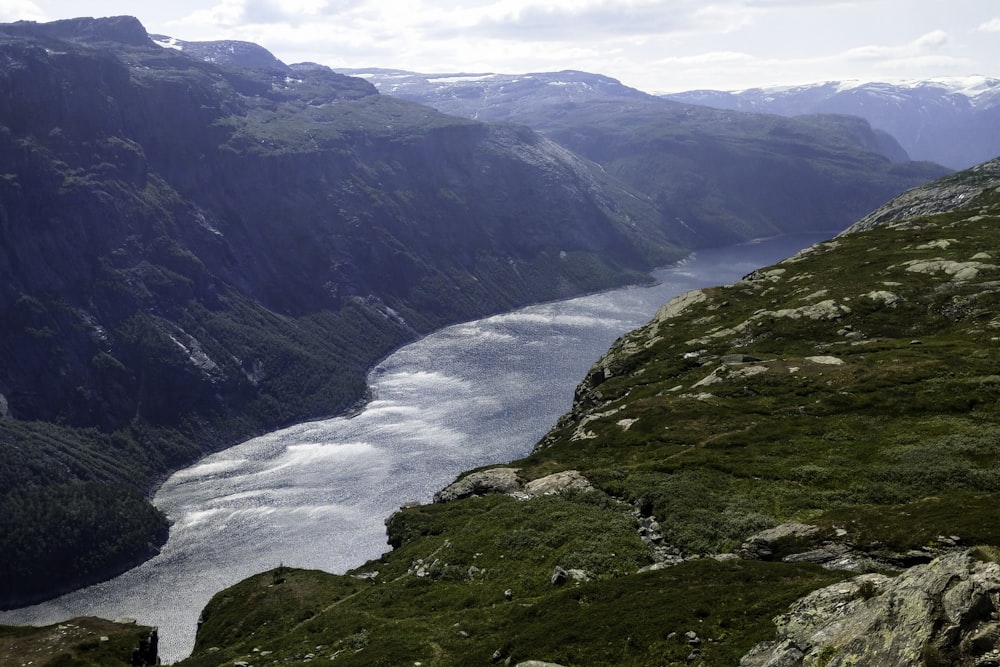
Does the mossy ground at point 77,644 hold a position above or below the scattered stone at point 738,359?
below

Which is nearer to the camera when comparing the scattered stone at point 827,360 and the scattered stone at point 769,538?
the scattered stone at point 769,538

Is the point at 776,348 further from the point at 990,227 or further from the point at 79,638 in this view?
the point at 79,638

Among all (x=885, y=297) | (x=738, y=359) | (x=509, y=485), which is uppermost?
(x=885, y=297)

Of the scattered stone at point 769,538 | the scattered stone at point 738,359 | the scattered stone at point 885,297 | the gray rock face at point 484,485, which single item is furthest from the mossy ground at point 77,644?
the scattered stone at point 885,297

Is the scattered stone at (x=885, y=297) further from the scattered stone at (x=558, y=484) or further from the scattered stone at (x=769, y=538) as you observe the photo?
the scattered stone at (x=769, y=538)

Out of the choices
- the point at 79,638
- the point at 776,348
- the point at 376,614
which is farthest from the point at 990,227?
the point at 79,638

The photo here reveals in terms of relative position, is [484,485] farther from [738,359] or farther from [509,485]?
[738,359]

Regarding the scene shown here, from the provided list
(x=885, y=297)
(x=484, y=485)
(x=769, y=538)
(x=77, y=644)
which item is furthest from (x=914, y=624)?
(x=885, y=297)
